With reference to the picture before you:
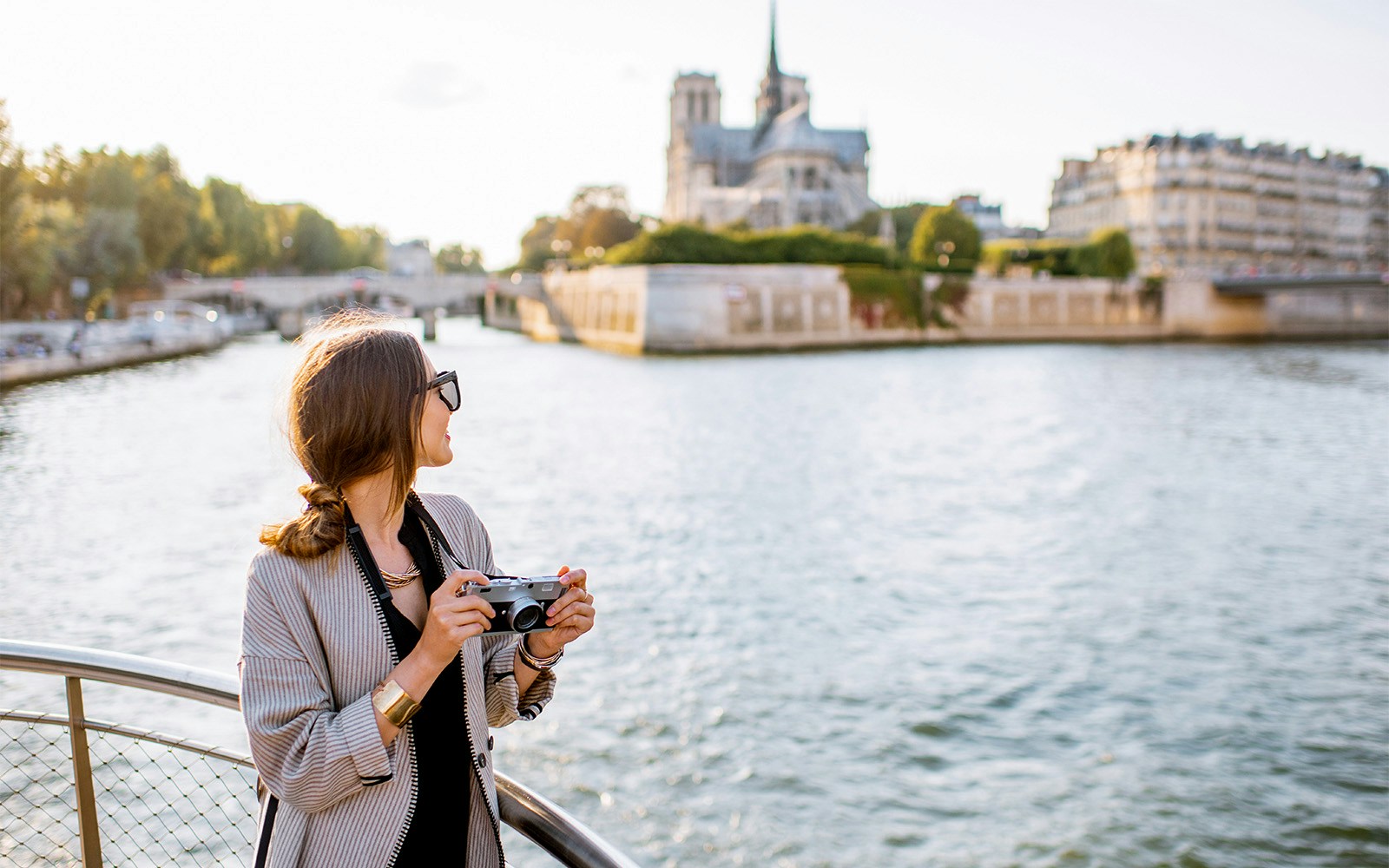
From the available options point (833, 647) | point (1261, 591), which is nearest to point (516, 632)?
point (833, 647)

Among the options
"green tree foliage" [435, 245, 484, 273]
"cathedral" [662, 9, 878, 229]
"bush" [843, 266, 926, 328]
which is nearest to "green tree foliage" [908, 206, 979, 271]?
"bush" [843, 266, 926, 328]

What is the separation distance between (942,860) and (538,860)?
2.18 meters

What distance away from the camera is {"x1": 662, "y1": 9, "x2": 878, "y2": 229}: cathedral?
7800cm

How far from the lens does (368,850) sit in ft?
5.84

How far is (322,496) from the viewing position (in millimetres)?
1759

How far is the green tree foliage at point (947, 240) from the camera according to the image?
58.9 meters

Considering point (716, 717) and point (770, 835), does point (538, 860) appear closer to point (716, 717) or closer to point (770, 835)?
point (770, 835)

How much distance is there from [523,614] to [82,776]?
1.14 metres

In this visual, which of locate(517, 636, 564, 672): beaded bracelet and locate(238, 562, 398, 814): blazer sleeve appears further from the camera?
locate(517, 636, 564, 672): beaded bracelet

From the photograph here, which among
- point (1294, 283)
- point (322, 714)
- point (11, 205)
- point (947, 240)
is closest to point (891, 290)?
point (947, 240)

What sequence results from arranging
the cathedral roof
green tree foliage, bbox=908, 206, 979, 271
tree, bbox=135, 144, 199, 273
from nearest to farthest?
tree, bbox=135, 144, 199, 273, green tree foliage, bbox=908, 206, 979, 271, the cathedral roof

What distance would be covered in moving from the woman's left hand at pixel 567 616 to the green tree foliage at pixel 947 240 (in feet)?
191

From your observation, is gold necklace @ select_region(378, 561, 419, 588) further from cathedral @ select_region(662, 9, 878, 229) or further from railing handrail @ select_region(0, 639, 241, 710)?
cathedral @ select_region(662, 9, 878, 229)

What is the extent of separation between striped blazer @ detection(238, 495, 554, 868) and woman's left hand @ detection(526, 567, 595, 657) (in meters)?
0.15
